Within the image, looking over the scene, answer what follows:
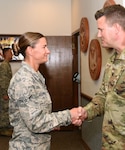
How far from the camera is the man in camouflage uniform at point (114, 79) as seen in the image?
1.56 metres

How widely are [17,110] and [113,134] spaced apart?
67cm

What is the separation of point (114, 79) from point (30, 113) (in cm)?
58

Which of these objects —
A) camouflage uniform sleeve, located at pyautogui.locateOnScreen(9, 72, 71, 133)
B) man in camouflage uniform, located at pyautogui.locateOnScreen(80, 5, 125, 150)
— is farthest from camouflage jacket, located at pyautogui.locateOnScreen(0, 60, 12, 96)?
man in camouflage uniform, located at pyautogui.locateOnScreen(80, 5, 125, 150)

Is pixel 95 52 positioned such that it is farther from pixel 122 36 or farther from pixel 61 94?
pixel 61 94

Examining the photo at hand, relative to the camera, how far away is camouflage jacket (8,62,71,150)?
167cm

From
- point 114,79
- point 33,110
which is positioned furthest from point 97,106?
point 33,110

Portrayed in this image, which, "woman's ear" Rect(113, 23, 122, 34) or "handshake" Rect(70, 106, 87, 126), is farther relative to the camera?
"handshake" Rect(70, 106, 87, 126)

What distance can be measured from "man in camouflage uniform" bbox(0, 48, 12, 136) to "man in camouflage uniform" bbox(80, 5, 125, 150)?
10.9ft

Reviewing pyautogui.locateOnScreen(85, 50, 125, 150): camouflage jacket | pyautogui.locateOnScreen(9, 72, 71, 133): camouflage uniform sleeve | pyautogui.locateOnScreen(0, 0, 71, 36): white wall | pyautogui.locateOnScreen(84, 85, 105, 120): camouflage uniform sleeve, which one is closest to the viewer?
pyautogui.locateOnScreen(85, 50, 125, 150): camouflage jacket

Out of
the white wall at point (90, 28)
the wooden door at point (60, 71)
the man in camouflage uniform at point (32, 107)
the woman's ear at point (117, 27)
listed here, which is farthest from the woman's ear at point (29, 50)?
the wooden door at point (60, 71)

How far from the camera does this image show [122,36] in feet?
5.42

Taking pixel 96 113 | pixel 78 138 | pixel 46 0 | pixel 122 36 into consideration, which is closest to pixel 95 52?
pixel 96 113

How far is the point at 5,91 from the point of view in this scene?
4.86 metres

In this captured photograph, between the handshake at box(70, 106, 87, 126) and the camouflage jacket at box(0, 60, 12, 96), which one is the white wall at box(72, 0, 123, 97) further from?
the camouflage jacket at box(0, 60, 12, 96)
